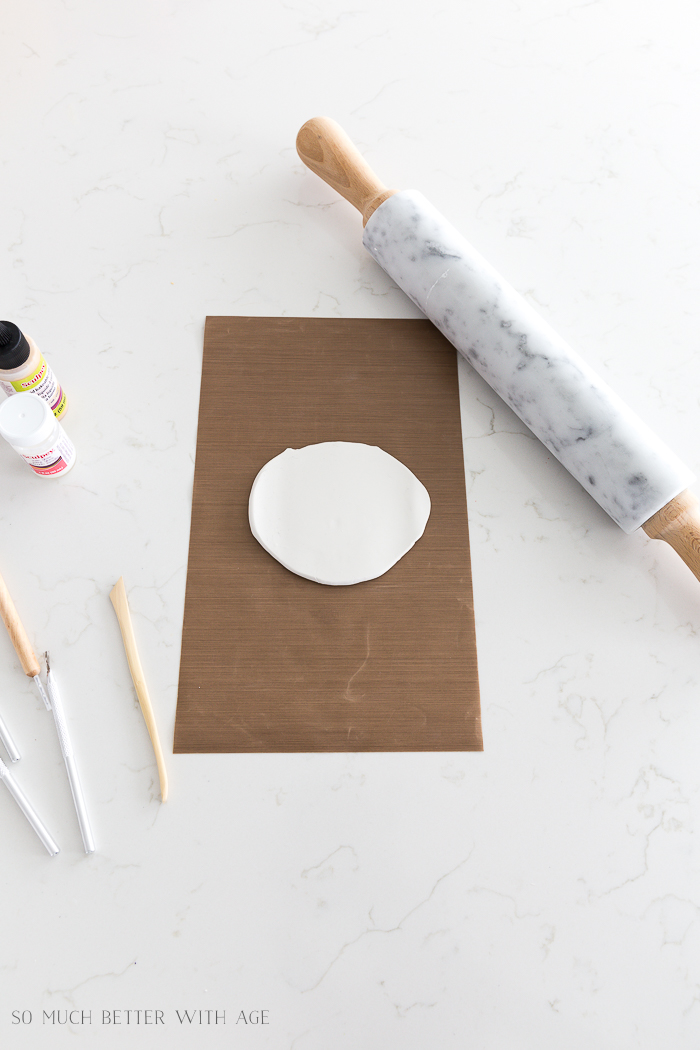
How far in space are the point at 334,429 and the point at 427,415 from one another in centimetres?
12

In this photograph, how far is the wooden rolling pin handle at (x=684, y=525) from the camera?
0.71 meters

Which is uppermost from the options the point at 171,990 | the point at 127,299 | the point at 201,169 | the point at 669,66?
the point at 669,66

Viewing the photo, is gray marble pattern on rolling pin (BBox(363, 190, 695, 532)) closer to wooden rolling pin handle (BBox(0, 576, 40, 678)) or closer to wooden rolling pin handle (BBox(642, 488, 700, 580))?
wooden rolling pin handle (BBox(642, 488, 700, 580))

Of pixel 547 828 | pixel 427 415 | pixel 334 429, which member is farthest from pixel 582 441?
pixel 547 828

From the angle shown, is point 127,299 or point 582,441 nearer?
point 582,441

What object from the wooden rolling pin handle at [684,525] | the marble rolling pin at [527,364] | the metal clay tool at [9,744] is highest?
the marble rolling pin at [527,364]

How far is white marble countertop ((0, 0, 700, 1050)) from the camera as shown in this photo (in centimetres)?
61

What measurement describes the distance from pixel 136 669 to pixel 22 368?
0.34 metres

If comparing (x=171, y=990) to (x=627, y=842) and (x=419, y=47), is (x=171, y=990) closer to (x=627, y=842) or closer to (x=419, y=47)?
(x=627, y=842)

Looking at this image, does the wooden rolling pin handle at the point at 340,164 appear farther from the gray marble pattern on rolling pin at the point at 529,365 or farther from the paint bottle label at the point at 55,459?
the paint bottle label at the point at 55,459

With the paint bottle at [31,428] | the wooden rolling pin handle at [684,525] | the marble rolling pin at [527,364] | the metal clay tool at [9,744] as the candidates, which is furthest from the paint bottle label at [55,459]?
the wooden rolling pin handle at [684,525]

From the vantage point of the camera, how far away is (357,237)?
912mm

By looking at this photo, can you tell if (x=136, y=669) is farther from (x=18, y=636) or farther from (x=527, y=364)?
(x=527, y=364)

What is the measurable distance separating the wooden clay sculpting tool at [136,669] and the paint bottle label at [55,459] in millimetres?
149
